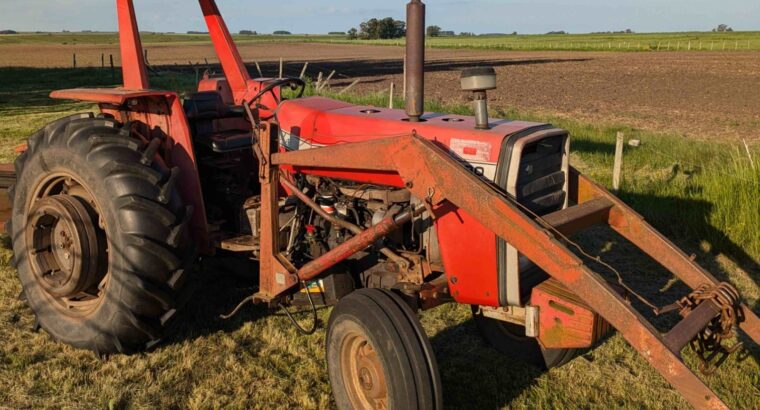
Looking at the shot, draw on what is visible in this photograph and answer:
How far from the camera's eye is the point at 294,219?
11.7ft

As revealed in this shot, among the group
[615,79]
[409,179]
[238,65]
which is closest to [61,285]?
[238,65]

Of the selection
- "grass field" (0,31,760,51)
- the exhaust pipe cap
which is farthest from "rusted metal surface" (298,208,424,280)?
"grass field" (0,31,760,51)

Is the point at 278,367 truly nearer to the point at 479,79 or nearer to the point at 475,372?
the point at 475,372

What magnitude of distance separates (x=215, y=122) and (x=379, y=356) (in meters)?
2.23

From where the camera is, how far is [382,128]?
10.9ft

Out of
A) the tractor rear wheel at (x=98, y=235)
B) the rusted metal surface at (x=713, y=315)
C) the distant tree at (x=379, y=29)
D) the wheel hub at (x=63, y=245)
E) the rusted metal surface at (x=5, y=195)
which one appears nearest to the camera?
the rusted metal surface at (x=713, y=315)

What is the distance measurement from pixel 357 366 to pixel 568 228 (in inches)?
47.3

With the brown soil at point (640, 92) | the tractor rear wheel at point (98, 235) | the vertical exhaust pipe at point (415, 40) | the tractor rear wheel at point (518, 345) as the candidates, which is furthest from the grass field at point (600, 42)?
the tractor rear wheel at point (98, 235)

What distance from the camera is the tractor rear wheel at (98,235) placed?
335cm

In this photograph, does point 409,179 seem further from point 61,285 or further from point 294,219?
point 61,285

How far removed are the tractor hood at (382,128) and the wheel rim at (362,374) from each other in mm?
993

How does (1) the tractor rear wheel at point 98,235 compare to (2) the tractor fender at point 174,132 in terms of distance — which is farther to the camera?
(2) the tractor fender at point 174,132

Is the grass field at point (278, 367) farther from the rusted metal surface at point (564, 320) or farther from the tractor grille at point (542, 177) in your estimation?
the tractor grille at point (542, 177)

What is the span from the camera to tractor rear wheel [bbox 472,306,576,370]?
364cm
